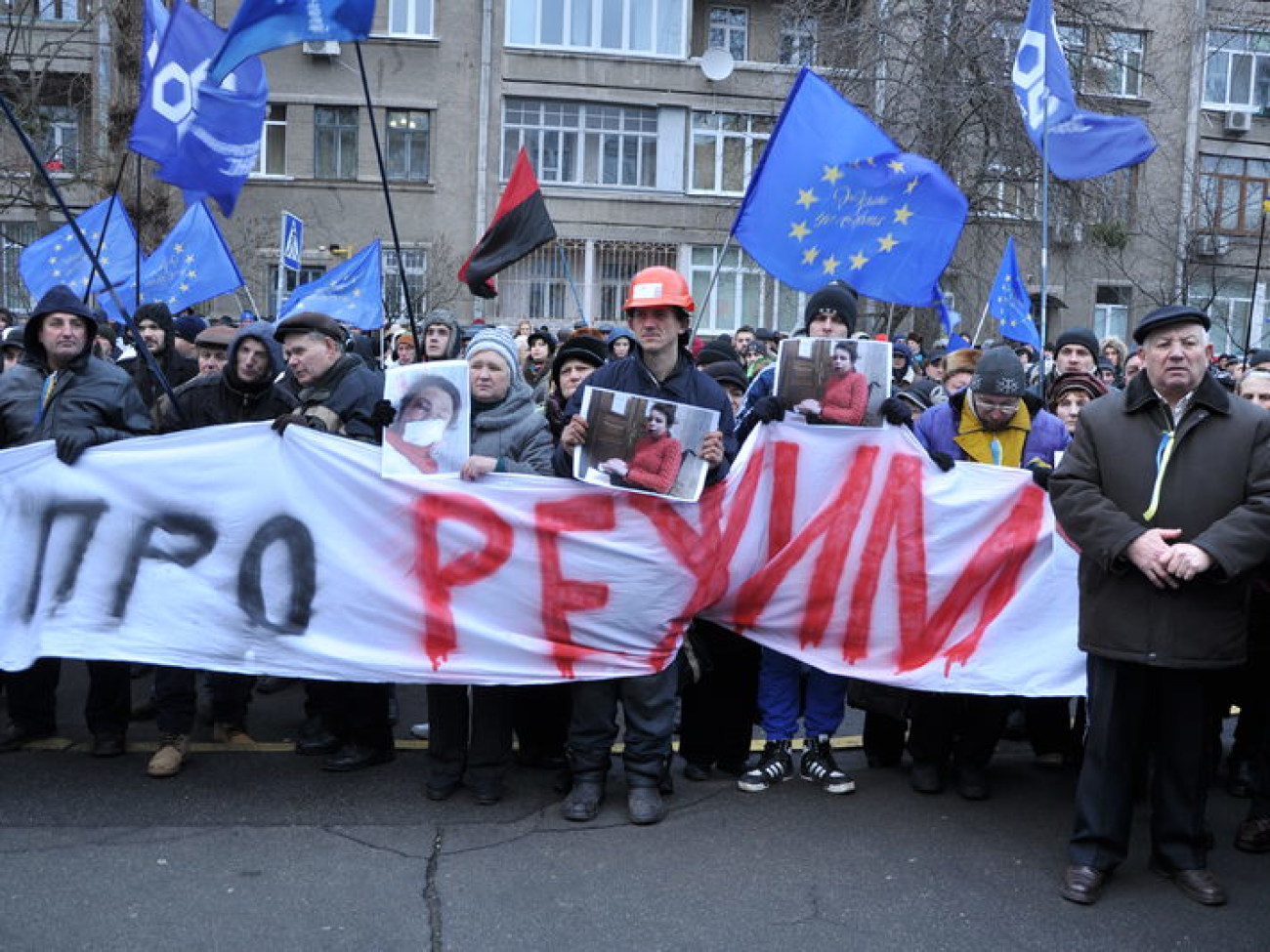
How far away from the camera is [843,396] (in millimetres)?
5340

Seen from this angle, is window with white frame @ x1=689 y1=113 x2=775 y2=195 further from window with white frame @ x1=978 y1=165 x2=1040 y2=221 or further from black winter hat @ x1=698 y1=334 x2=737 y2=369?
black winter hat @ x1=698 y1=334 x2=737 y2=369

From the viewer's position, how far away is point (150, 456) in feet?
17.4

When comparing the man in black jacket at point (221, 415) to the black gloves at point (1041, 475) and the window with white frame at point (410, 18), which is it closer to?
the black gloves at point (1041, 475)

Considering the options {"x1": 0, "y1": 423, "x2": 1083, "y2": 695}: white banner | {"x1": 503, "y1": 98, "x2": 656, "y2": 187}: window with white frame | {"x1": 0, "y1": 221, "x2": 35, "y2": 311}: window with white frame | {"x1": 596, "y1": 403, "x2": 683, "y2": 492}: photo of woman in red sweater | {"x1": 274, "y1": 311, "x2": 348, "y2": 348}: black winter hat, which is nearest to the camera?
{"x1": 596, "y1": 403, "x2": 683, "y2": 492}: photo of woman in red sweater

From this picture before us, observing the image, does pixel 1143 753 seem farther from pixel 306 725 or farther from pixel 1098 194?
pixel 1098 194

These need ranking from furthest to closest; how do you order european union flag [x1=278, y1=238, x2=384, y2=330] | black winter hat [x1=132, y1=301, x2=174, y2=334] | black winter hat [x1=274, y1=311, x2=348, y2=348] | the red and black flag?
european union flag [x1=278, y1=238, x2=384, y2=330] → black winter hat [x1=132, y1=301, x2=174, y2=334] → the red and black flag → black winter hat [x1=274, y1=311, x2=348, y2=348]

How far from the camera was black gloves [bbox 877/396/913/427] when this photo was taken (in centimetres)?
530

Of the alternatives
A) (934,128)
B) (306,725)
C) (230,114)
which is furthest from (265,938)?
(934,128)

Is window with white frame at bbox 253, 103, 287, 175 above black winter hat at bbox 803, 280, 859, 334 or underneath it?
above

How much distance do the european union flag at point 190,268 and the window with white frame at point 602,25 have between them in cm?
1911

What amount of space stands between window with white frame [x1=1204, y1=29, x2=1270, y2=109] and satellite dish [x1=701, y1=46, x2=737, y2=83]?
12.1m

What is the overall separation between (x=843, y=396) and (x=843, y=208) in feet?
4.05

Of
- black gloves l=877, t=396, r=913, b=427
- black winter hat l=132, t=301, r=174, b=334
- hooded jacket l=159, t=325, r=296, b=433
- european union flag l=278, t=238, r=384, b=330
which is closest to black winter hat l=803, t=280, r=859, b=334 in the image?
black gloves l=877, t=396, r=913, b=427

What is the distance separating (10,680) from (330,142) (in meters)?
23.4
